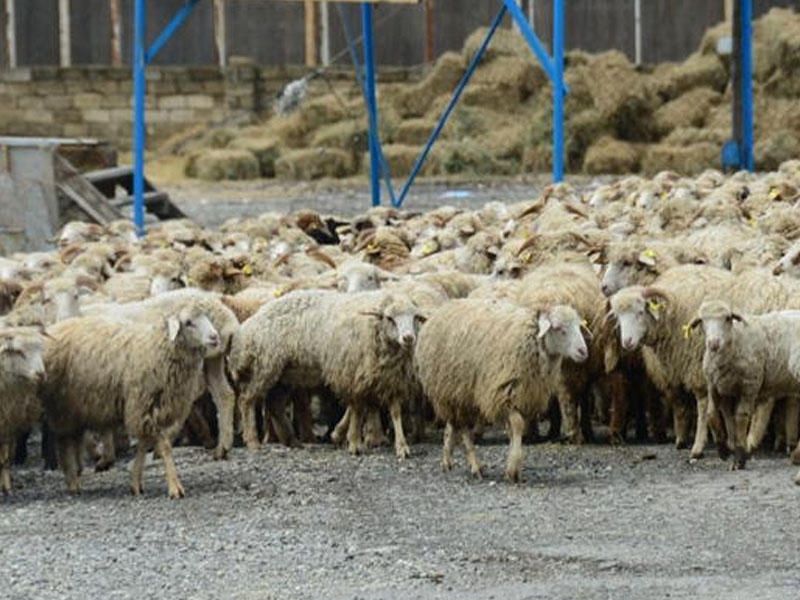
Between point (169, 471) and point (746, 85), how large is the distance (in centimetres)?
1618

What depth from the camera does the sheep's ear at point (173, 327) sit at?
515 inches

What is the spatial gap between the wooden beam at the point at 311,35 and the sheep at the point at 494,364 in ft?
85.5

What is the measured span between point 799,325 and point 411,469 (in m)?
2.49

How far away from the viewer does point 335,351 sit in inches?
570

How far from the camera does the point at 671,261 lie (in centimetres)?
1565

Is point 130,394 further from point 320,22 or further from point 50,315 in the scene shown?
point 320,22

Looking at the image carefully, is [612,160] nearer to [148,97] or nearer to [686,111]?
[686,111]

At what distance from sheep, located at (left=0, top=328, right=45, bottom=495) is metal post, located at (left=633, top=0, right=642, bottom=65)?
26506 millimetres

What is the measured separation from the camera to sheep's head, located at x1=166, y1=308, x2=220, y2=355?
13.1m

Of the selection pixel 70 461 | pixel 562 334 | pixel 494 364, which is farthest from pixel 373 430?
pixel 70 461

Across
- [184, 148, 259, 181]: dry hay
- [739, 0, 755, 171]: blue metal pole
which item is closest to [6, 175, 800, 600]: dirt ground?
[739, 0, 755, 171]: blue metal pole

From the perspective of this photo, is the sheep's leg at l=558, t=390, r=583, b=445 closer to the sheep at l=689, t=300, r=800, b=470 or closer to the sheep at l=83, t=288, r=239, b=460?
the sheep at l=689, t=300, r=800, b=470

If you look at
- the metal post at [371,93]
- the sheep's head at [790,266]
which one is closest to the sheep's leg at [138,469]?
the sheep's head at [790,266]

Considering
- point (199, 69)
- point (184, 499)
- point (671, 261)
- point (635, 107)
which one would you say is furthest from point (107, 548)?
point (199, 69)
